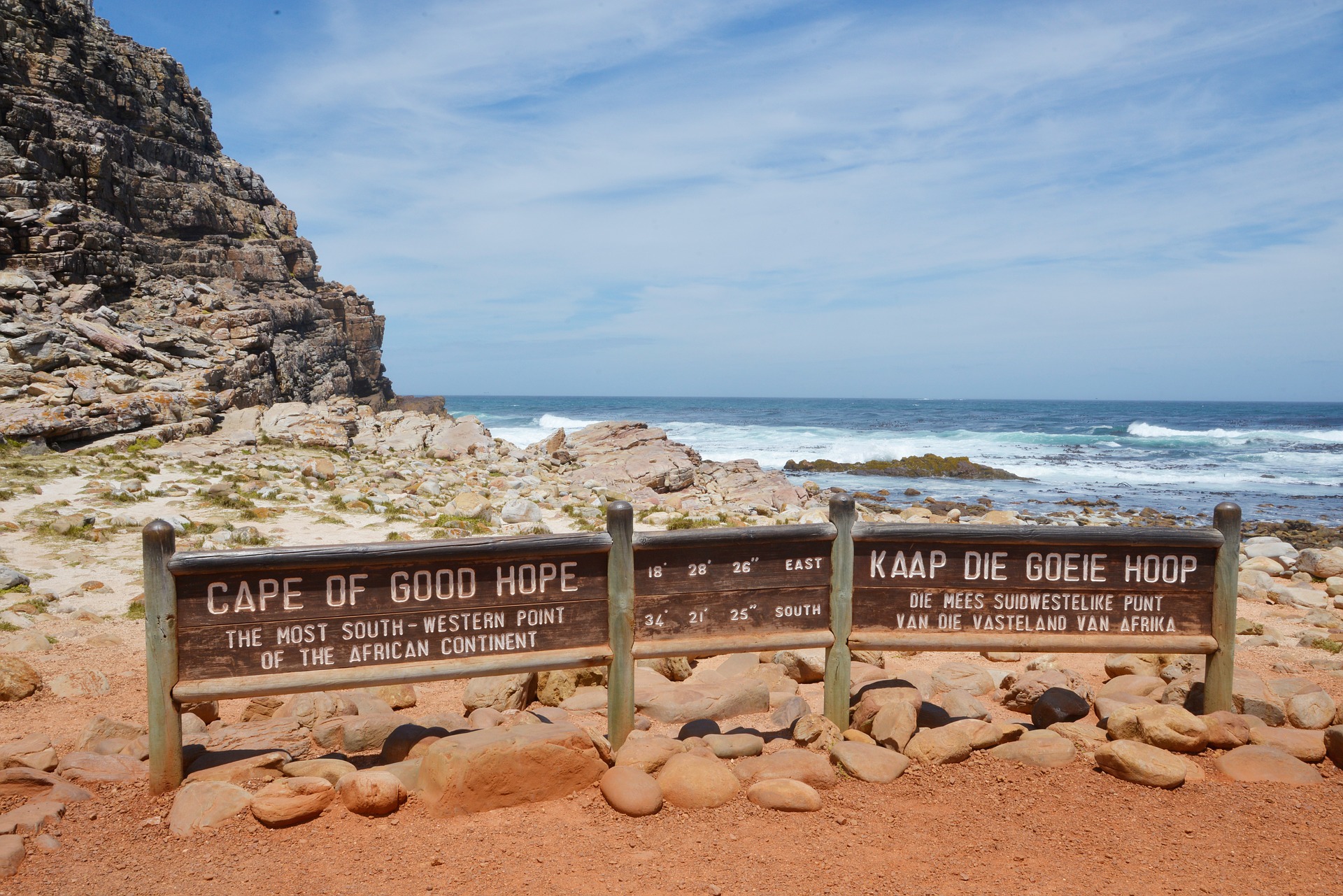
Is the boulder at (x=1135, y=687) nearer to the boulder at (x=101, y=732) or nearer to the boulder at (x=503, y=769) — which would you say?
the boulder at (x=503, y=769)

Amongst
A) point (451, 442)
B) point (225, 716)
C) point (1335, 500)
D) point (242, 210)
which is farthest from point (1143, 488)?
point (242, 210)

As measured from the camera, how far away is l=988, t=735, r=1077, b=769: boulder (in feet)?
14.0

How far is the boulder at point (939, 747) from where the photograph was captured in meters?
4.27

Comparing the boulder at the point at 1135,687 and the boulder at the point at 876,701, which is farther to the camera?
the boulder at the point at 1135,687

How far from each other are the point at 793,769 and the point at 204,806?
2.78 m

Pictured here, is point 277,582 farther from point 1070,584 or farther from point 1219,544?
point 1219,544

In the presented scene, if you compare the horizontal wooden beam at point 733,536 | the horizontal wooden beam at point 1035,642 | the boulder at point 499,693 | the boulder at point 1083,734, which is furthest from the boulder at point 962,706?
the boulder at point 499,693

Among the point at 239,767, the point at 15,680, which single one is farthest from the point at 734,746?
the point at 15,680

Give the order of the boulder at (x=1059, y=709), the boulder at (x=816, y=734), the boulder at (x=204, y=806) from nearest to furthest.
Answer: the boulder at (x=204, y=806) < the boulder at (x=816, y=734) < the boulder at (x=1059, y=709)

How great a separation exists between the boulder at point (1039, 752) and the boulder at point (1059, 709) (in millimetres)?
608

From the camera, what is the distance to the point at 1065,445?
178 feet

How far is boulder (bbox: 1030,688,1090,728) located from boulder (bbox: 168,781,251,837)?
4.45m

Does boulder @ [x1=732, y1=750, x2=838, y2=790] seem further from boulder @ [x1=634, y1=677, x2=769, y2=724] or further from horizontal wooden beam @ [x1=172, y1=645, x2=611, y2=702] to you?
boulder @ [x1=634, y1=677, x2=769, y2=724]

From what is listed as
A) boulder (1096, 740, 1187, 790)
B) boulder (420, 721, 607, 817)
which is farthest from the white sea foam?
boulder (420, 721, 607, 817)
